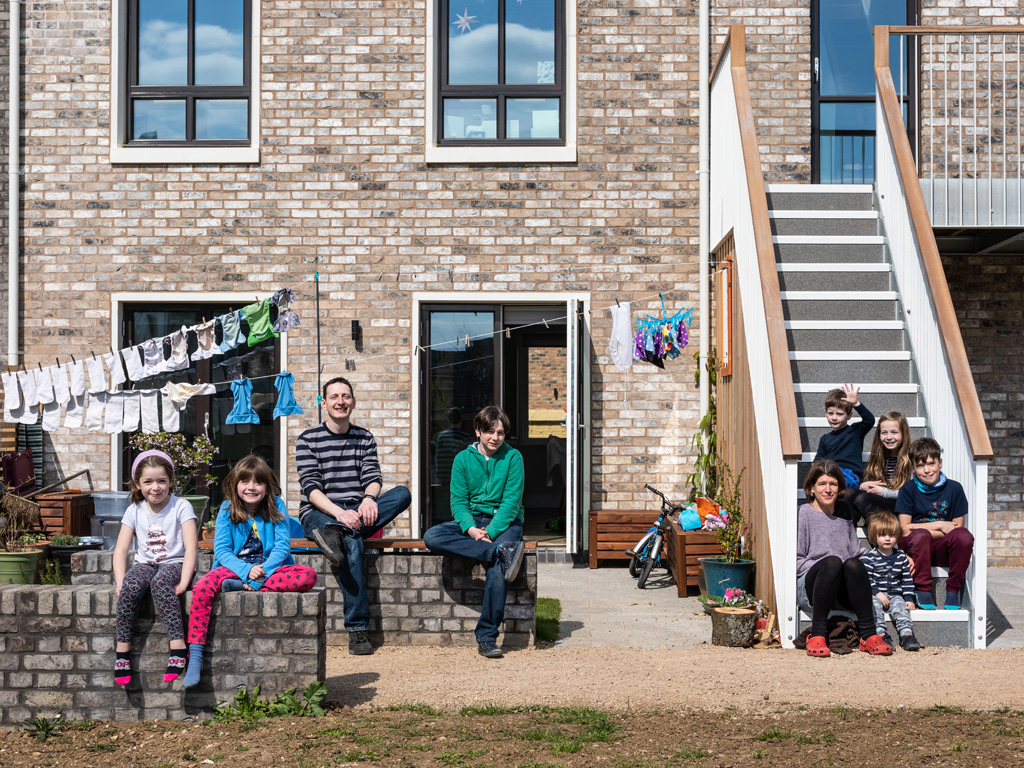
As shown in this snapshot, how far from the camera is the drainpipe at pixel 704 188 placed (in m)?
9.38

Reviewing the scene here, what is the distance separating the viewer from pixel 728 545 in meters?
7.57

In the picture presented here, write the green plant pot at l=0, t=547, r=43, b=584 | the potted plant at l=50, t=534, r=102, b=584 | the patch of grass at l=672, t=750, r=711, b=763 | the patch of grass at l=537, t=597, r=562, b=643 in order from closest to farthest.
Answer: the patch of grass at l=672, t=750, r=711, b=763
the patch of grass at l=537, t=597, r=562, b=643
the green plant pot at l=0, t=547, r=43, b=584
the potted plant at l=50, t=534, r=102, b=584

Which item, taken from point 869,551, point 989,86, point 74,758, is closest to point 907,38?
point 989,86

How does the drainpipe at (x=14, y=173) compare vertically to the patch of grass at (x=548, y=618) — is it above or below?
above

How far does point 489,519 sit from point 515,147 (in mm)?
4268

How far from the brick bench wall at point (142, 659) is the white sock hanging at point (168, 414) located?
Result: 151 inches

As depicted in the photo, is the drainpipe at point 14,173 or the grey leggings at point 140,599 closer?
the grey leggings at point 140,599

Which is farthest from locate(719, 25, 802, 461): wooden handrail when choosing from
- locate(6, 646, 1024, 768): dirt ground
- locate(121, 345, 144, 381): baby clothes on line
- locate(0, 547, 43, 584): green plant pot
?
locate(0, 547, 43, 584): green plant pot

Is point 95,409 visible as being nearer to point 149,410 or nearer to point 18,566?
point 149,410

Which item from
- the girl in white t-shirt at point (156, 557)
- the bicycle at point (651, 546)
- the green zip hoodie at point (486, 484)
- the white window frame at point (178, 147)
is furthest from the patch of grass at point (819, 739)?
the white window frame at point (178, 147)

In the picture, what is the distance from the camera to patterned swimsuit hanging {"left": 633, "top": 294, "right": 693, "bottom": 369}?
30.2 feet

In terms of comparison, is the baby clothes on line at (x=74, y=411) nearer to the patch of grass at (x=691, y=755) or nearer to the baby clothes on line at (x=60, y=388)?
the baby clothes on line at (x=60, y=388)

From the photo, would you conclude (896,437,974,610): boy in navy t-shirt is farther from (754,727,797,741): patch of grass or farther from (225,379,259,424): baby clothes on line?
(225,379,259,424): baby clothes on line

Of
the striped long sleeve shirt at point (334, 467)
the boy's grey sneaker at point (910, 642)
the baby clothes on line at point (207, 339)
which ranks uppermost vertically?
the baby clothes on line at point (207, 339)
